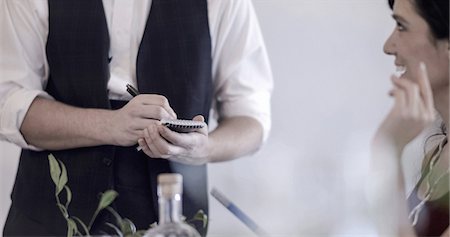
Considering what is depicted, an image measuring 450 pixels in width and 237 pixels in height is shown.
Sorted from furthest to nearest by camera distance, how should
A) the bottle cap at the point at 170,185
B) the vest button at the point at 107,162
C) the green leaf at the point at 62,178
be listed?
1. the vest button at the point at 107,162
2. the green leaf at the point at 62,178
3. the bottle cap at the point at 170,185

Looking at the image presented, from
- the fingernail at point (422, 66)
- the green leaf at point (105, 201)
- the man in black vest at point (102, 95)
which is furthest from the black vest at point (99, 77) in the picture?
the fingernail at point (422, 66)

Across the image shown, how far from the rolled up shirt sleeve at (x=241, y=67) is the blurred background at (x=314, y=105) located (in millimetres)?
16

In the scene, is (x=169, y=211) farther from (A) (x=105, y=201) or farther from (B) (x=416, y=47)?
(B) (x=416, y=47)

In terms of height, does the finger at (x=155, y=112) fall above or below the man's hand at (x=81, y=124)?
above

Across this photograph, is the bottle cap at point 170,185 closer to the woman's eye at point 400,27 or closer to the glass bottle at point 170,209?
the glass bottle at point 170,209

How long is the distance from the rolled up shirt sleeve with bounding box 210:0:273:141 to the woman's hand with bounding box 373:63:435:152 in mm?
442

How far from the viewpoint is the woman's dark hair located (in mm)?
1170

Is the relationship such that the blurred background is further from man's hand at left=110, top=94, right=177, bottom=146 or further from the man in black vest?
man's hand at left=110, top=94, right=177, bottom=146

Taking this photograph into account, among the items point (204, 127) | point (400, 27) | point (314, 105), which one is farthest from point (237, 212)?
point (400, 27)

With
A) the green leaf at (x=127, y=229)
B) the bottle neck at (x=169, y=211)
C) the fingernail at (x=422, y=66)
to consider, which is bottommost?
the green leaf at (x=127, y=229)

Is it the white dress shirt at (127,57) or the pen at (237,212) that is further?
the white dress shirt at (127,57)

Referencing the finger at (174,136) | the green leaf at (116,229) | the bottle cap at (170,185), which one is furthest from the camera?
the finger at (174,136)

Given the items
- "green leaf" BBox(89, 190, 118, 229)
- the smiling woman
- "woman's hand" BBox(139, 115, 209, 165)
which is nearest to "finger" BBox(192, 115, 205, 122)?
"woman's hand" BBox(139, 115, 209, 165)

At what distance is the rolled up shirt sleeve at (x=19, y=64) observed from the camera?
1.44 metres
